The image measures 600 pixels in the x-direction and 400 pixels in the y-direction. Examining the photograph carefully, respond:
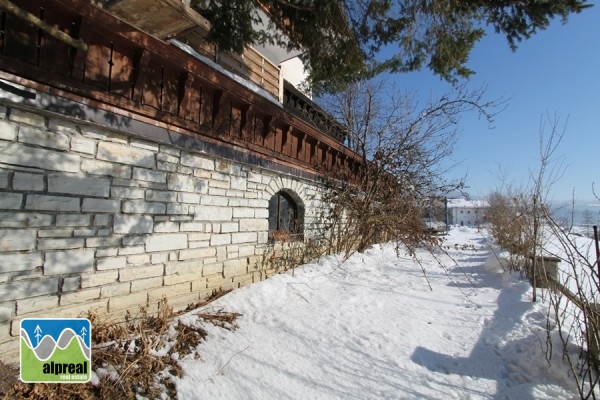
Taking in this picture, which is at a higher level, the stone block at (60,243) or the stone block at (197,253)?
the stone block at (60,243)

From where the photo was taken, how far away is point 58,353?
2254mm

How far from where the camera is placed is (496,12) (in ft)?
17.5

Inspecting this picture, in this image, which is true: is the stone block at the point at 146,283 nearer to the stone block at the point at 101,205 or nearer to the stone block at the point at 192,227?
the stone block at the point at 192,227

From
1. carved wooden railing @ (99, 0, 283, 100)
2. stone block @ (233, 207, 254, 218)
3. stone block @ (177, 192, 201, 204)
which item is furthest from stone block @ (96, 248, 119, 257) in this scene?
carved wooden railing @ (99, 0, 283, 100)

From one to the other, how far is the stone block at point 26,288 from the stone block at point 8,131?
1.19 meters

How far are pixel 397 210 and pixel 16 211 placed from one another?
29.2 feet

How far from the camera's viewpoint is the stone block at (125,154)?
3441 mm

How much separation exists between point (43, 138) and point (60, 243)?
953 millimetres

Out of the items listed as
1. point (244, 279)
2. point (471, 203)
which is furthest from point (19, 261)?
point (471, 203)

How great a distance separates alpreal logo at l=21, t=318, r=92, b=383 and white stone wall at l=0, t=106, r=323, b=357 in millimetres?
599

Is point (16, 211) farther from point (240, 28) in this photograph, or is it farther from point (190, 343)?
point (240, 28)

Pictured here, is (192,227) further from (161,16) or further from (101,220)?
(161,16)

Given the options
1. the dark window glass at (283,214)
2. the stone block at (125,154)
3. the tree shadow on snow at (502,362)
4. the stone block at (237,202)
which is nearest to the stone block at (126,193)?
the stone block at (125,154)

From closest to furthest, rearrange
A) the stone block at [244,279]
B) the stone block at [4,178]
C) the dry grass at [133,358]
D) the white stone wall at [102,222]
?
the dry grass at [133,358] < the stone block at [4,178] < the white stone wall at [102,222] < the stone block at [244,279]
